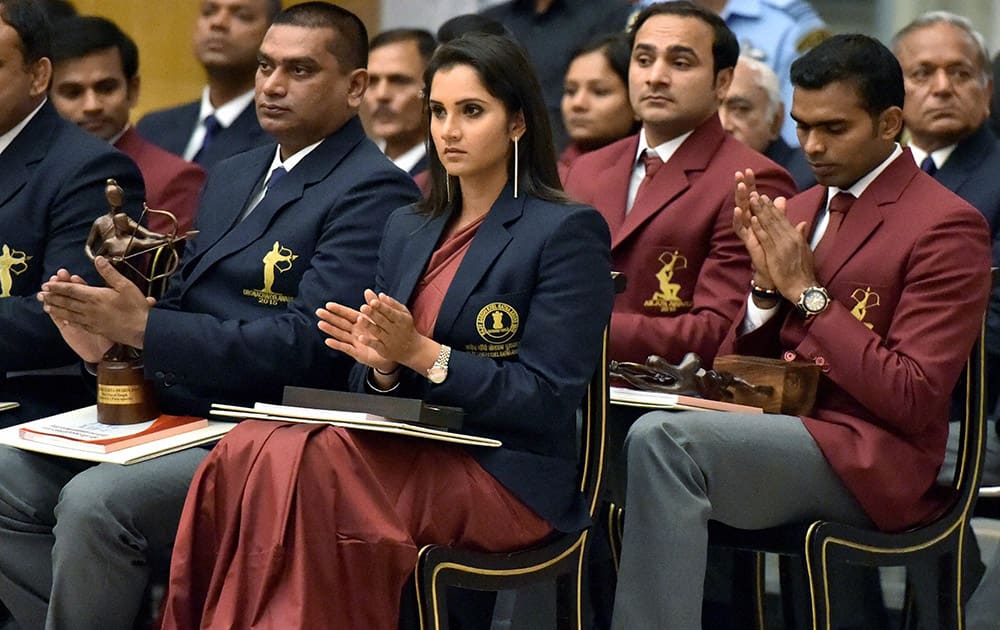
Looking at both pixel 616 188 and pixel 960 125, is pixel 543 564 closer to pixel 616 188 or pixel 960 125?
pixel 616 188

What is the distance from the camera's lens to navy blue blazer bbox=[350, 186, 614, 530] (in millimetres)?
3141

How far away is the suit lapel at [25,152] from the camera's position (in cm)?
394

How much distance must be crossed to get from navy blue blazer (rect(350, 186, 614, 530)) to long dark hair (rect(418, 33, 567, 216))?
0.26ft

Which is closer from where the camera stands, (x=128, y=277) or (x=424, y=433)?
(x=424, y=433)

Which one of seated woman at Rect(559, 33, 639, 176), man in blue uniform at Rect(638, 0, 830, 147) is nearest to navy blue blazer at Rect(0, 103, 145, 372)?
seated woman at Rect(559, 33, 639, 176)

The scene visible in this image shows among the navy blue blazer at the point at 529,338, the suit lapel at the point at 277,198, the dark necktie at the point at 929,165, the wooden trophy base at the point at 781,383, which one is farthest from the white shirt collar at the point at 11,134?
the dark necktie at the point at 929,165

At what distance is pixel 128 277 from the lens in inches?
143

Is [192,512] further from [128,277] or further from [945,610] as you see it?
[945,610]

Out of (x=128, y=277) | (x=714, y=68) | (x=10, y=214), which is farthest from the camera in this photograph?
(x=714, y=68)

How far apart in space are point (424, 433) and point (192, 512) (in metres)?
0.48

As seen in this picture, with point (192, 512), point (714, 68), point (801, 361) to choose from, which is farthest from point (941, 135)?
point (192, 512)

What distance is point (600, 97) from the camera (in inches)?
196

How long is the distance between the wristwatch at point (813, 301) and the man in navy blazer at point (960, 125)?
0.68 meters

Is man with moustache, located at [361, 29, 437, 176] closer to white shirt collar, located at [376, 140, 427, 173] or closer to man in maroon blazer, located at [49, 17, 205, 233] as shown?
white shirt collar, located at [376, 140, 427, 173]
